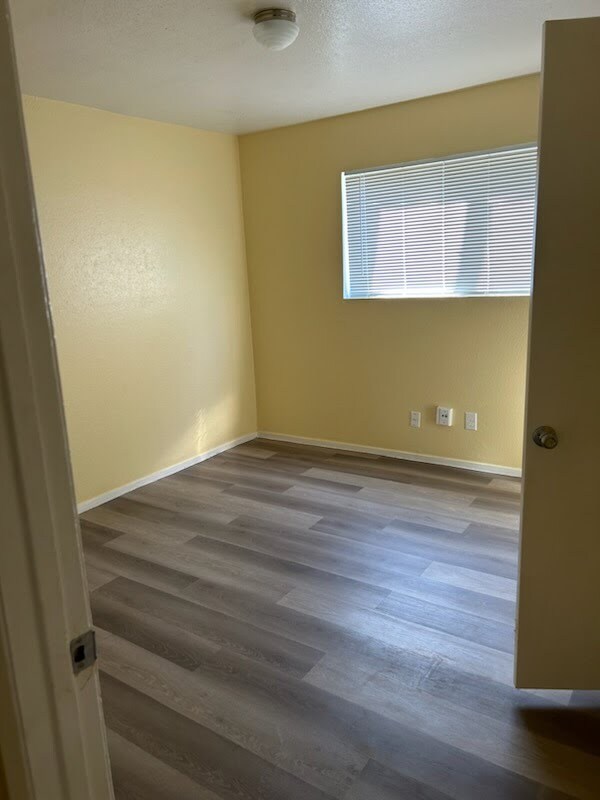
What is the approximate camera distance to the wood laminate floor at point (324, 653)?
170 centimetres

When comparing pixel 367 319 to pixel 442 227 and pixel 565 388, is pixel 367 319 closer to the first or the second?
pixel 442 227

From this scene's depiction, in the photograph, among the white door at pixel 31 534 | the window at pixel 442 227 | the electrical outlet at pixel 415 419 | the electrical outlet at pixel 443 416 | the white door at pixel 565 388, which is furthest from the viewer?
the electrical outlet at pixel 415 419

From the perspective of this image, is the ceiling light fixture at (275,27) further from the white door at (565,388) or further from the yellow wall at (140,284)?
the yellow wall at (140,284)

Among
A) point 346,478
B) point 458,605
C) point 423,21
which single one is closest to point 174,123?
point 423,21

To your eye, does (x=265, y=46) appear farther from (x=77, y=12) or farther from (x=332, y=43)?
(x=77, y=12)

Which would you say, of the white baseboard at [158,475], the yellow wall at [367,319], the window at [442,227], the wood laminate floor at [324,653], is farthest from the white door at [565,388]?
the white baseboard at [158,475]

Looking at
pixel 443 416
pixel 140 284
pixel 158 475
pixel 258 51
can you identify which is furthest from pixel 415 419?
pixel 258 51

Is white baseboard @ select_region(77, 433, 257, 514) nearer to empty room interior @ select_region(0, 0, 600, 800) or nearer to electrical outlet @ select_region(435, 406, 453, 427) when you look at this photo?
empty room interior @ select_region(0, 0, 600, 800)

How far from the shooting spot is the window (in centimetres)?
365

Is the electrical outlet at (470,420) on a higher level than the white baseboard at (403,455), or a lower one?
higher

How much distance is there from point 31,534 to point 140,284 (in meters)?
3.51

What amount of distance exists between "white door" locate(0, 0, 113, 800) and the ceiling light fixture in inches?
83.0

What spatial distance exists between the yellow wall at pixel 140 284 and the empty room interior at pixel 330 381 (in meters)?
0.02

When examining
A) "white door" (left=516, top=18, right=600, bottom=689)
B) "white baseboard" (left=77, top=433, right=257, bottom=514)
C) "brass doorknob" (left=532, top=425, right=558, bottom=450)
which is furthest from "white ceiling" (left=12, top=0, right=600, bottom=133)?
"white baseboard" (left=77, top=433, right=257, bottom=514)
